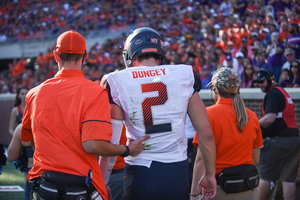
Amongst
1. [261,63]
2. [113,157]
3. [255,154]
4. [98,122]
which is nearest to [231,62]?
[261,63]

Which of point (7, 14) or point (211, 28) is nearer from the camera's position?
point (211, 28)

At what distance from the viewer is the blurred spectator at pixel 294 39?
25.5 feet

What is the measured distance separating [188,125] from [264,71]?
1526mm

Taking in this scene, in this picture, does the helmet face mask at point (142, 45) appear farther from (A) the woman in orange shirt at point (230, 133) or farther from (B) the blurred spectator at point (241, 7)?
(B) the blurred spectator at point (241, 7)

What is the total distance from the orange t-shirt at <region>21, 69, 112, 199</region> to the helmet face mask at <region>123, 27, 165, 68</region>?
0.42 m

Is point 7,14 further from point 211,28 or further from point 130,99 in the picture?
point 130,99

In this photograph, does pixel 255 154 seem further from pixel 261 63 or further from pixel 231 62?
pixel 231 62

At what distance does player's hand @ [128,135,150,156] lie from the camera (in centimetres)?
197

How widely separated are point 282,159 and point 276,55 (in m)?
4.63

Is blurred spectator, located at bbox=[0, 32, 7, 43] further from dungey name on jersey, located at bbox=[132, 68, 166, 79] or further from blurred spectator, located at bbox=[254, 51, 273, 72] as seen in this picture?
dungey name on jersey, located at bbox=[132, 68, 166, 79]

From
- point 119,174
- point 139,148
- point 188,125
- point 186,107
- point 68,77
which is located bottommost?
point 188,125

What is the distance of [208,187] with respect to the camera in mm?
2275

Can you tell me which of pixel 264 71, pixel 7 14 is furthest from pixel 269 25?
pixel 7 14

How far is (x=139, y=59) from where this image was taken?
87.4 inches
